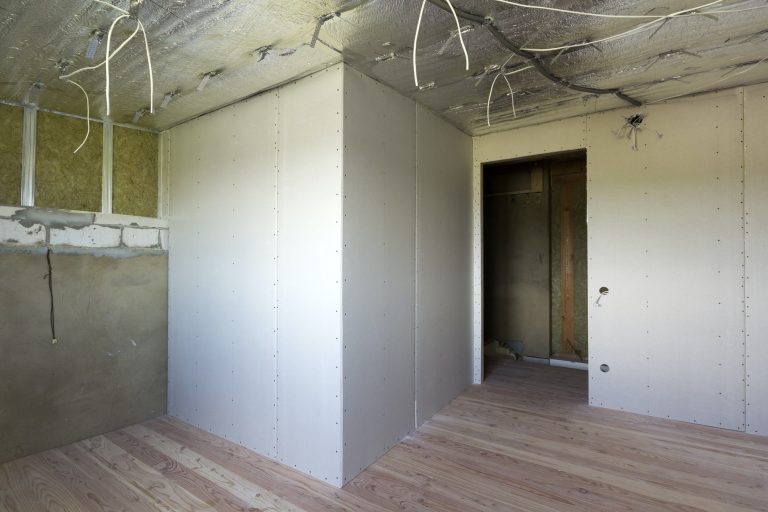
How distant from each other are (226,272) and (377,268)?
1073 millimetres

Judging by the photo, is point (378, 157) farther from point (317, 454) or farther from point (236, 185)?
point (317, 454)

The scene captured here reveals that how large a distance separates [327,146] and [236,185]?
821mm

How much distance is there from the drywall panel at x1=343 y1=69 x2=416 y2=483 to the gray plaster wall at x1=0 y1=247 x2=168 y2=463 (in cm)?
180

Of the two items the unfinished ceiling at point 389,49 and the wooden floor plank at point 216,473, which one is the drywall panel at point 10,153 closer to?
the unfinished ceiling at point 389,49

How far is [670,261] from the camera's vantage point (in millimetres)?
2770

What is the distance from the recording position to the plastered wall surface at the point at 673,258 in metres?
2.58

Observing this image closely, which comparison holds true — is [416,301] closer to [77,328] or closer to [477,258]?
[477,258]

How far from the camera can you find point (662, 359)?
9.18 feet

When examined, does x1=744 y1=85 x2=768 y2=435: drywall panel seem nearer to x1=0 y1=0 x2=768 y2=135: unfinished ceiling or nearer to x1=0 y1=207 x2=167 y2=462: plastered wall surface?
x1=0 y1=0 x2=768 y2=135: unfinished ceiling

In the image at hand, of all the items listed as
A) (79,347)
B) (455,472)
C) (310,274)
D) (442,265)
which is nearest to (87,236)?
(79,347)

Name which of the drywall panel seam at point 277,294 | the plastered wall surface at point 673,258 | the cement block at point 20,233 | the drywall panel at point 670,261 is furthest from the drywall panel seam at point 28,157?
the drywall panel at point 670,261

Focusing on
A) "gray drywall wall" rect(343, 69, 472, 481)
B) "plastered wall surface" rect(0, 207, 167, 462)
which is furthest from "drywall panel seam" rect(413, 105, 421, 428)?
"plastered wall surface" rect(0, 207, 167, 462)

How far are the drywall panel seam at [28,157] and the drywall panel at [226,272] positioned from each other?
2.62 ft

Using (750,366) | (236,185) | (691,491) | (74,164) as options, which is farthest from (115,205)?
(750,366)
